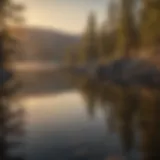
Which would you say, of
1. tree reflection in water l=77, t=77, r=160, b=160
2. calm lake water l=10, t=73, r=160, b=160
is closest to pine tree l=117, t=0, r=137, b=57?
tree reflection in water l=77, t=77, r=160, b=160

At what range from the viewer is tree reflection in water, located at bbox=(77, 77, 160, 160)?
2.25 metres

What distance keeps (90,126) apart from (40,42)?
2.05 metres

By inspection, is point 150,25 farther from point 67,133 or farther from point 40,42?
point 67,133

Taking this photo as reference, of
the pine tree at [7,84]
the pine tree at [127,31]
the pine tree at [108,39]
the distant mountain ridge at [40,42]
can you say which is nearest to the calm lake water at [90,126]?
the pine tree at [7,84]

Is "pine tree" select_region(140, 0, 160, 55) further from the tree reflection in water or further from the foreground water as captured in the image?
the foreground water

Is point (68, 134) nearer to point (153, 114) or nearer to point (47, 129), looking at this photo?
point (47, 129)

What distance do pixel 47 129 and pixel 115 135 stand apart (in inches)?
22.2

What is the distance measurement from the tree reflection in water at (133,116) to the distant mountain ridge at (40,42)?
0.77 meters

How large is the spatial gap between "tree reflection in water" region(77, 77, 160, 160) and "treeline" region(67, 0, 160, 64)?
3.69ft

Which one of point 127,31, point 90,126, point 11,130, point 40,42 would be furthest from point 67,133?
point 127,31

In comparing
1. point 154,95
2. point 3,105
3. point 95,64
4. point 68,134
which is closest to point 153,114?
point 68,134

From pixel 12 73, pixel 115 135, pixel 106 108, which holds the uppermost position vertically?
pixel 12 73

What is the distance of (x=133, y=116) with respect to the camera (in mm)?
3180

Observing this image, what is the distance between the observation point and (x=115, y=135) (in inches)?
101
